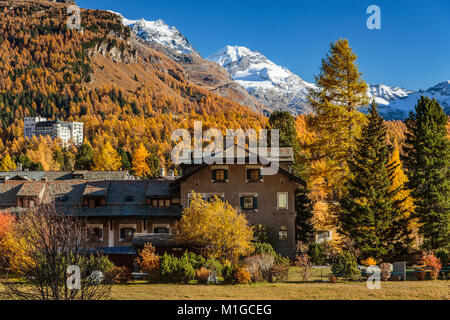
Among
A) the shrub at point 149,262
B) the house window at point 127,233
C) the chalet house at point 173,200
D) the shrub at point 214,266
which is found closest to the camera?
Answer: the shrub at point 149,262

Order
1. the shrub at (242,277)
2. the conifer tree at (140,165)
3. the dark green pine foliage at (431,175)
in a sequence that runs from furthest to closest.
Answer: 1. the conifer tree at (140,165)
2. the dark green pine foliage at (431,175)
3. the shrub at (242,277)

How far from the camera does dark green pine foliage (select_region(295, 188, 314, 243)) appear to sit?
49.3 meters

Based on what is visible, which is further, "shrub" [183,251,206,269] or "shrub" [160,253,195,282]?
"shrub" [183,251,206,269]

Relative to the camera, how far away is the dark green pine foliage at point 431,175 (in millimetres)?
38781

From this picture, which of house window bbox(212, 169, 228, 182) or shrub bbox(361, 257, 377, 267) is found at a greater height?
house window bbox(212, 169, 228, 182)

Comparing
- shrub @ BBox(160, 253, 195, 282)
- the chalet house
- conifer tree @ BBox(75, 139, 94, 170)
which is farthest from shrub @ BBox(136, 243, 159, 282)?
conifer tree @ BBox(75, 139, 94, 170)

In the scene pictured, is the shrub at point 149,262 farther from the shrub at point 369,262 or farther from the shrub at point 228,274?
the shrub at point 369,262

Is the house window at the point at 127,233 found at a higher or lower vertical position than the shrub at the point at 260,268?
higher

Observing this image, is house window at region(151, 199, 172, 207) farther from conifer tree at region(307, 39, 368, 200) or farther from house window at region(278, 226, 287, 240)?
conifer tree at region(307, 39, 368, 200)

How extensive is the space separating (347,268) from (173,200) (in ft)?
A: 65.2

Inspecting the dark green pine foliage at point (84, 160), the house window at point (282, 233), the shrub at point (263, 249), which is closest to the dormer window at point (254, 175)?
the house window at point (282, 233)

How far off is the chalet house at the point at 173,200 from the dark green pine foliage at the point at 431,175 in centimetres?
1015

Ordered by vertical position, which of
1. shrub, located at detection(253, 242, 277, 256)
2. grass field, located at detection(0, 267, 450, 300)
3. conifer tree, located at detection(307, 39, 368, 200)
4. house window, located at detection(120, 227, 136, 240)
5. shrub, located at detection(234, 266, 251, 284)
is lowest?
grass field, located at detection(0, 267, 450, 300)

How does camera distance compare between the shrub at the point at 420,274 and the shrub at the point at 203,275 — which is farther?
the shrub at the point at 420,274
